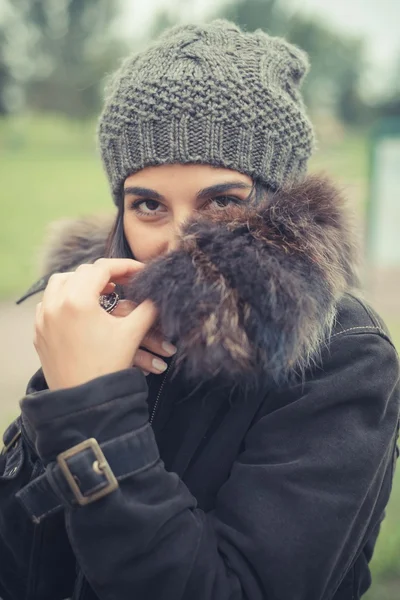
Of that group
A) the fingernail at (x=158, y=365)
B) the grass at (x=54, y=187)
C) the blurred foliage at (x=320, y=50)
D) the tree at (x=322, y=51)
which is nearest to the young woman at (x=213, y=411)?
the fingernail at (x=158, y=365)

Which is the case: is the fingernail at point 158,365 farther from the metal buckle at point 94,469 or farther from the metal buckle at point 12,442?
the metal buckle at point 12,442

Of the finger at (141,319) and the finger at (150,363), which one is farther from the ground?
the finger at (141,319)

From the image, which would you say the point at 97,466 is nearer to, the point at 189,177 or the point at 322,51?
the point at 189,177

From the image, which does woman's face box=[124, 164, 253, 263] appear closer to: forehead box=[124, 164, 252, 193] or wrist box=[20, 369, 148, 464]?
forehead box=[124, 164, 252, 193]

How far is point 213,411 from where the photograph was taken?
1.35 meters

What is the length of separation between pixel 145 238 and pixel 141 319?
1.26 ft

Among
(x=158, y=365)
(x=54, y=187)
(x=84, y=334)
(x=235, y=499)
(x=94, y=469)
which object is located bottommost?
(x=235, y=499)

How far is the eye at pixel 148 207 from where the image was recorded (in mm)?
1561

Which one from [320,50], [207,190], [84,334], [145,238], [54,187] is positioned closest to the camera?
[84,334]

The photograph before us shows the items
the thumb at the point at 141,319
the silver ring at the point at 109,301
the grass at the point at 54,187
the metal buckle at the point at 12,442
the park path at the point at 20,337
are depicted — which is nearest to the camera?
the thumb at the point at 141,319

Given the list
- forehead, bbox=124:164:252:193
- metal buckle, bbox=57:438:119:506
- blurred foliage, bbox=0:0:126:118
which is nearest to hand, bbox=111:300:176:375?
metal buckle, bbox=57:438:119:506

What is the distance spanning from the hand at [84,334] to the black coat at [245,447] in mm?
48

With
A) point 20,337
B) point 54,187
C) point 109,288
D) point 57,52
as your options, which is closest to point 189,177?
point 109,288

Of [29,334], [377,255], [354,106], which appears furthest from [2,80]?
[377,255]
